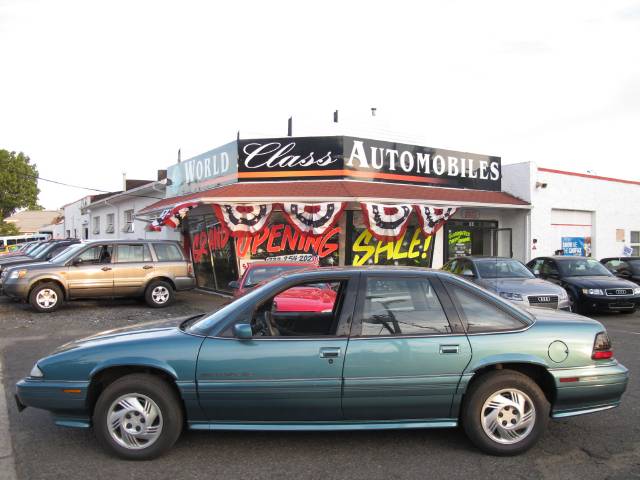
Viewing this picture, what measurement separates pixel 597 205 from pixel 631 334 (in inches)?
493

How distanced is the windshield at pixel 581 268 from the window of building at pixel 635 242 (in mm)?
10914

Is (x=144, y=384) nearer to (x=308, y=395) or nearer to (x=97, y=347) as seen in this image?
(x=97, y=347)

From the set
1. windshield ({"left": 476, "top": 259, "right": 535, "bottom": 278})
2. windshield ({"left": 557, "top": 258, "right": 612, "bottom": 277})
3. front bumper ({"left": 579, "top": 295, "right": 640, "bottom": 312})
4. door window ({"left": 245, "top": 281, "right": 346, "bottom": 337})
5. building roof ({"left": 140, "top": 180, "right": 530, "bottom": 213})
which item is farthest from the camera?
building roof ({"left": 140, "top": 180, "right": 530, "bottom": 213})

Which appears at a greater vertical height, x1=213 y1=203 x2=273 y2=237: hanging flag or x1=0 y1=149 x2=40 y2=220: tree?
x1=0 y1=149 x2=40 y2=220: tree

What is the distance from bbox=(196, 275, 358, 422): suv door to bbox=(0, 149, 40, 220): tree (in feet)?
181

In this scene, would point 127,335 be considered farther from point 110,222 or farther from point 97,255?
point 110,222

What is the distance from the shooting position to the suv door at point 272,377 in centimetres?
391

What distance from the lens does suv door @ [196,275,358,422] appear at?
12.8 ft

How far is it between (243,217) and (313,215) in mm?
1926

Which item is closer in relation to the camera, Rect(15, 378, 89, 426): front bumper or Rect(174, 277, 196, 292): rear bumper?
Rect(15, 378, 89, 426): front bumper

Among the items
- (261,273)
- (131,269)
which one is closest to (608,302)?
(261,273)

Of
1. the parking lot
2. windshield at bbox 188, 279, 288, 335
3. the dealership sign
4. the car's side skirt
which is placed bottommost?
the parking lot

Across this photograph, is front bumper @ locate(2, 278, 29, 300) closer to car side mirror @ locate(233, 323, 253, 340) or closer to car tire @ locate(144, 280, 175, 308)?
car tire @ locate(144, 280, 175, 308)

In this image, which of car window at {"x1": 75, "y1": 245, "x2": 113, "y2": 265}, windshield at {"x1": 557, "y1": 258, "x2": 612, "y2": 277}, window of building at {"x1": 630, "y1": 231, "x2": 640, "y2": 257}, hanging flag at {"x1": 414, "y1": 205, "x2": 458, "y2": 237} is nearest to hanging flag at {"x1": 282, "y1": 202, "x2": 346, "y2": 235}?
hanging flag at {"x1": 414, "y1": 205, "x2": 458, "y2": 237}
